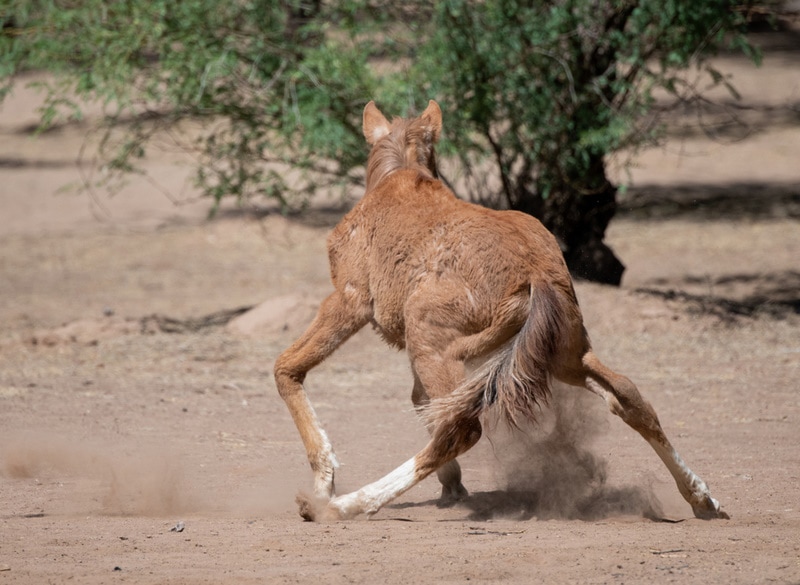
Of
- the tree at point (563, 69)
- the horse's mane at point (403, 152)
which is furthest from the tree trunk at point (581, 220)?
the horse's mane at point (403, 152)

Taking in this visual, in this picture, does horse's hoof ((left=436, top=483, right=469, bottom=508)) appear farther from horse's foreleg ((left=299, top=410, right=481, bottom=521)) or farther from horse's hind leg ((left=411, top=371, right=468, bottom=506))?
horse's foreleg ((left=299, top=410, right=481, bottom=521))

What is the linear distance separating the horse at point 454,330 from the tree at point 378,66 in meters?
4.43

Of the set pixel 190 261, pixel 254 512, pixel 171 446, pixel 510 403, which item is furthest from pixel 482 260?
pixel 190 261

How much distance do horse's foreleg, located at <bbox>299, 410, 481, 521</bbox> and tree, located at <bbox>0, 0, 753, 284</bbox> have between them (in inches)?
210

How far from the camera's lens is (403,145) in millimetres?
6309

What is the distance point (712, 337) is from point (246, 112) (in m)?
5.13

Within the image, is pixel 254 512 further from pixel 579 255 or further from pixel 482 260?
pixel 579 255

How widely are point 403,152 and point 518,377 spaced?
1895 mm

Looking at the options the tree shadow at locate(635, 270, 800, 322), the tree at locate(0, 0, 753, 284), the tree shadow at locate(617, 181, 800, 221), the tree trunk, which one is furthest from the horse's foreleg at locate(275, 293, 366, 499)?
the tree shadow at locate(617, 181, 800, 221)

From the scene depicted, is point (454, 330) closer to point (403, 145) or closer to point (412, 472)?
point (412, 472)

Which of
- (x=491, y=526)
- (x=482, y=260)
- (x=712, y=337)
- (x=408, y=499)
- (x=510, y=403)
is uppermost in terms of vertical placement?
(x=482, y=260)

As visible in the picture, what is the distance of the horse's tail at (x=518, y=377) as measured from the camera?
4.92m

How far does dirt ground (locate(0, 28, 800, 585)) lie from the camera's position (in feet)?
14.7

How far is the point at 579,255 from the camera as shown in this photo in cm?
1183
